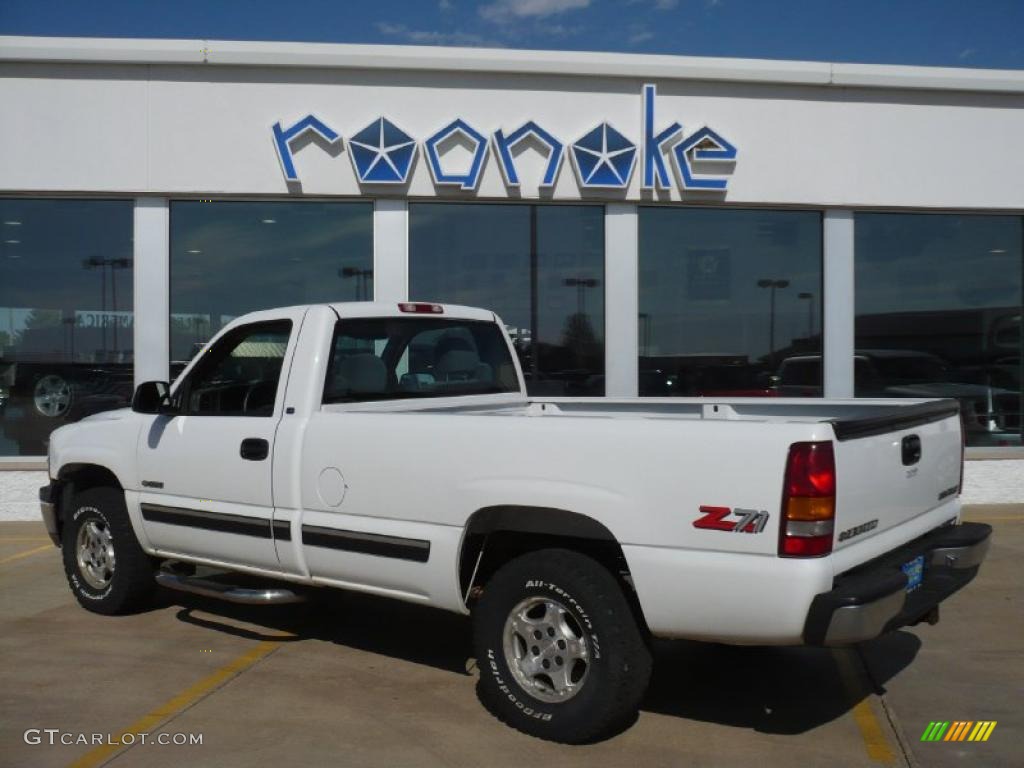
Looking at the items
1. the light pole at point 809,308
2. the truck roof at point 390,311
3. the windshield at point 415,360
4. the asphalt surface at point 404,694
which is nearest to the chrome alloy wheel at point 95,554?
the asphalt surface at point 404,694

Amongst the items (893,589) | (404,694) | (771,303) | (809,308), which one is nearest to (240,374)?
(404,694)

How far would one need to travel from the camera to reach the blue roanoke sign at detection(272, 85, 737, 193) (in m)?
11.9

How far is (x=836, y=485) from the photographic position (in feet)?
12.0

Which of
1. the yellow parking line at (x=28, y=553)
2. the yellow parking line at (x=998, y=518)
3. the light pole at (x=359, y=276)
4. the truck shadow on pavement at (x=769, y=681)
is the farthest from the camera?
the light pole at (x=359, y=276)

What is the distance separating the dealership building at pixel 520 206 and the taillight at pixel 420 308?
621 cm

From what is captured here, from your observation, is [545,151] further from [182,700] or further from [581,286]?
[182,700]

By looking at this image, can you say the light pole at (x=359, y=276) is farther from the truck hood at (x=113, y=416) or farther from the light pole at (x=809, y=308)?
the truck hood at (x=113, y=416)

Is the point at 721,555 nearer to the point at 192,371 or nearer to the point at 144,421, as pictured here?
the point at 192,371

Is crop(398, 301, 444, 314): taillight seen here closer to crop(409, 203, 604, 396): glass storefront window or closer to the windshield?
the windshield

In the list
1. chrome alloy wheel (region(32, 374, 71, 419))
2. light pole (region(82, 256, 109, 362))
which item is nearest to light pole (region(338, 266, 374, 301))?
light pole (region(82, 256, 109, 362))

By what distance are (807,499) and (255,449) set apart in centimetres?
297

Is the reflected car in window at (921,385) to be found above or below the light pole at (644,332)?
below

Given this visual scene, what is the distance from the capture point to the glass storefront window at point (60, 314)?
1222 cm

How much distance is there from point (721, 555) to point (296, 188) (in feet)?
30.9
